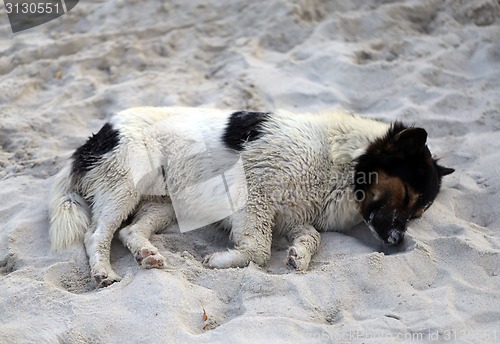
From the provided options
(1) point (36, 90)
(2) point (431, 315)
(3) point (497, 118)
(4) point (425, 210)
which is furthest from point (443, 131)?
(1) point (36, 90)

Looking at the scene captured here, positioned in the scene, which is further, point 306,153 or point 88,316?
point 306,153

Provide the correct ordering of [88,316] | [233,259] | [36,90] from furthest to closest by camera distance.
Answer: [36,90] < [233,259] < [88,316]

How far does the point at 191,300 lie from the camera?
3.53m

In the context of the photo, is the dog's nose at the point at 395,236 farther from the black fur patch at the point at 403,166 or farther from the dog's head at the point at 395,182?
the black fur patch at the point at 403,166

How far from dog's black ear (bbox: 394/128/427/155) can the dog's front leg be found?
110cm

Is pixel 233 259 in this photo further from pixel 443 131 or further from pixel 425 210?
pixel 443 131

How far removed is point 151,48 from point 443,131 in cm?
354

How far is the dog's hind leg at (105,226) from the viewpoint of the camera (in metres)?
3.86

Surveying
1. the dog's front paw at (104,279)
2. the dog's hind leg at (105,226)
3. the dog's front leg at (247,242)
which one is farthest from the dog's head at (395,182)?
the dog's front paw at (104,279)

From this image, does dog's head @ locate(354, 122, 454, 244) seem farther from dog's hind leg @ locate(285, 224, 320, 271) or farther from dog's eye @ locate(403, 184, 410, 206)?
dog's hind leg @ locate(285, 224, 320, 271)
